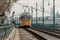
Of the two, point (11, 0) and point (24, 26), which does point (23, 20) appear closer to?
point (24, 26)

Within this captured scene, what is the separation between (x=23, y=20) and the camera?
77.2m

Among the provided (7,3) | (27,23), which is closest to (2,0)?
(7,3)

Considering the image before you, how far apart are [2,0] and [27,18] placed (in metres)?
48.7

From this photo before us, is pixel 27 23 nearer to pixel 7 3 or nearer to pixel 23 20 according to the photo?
pixel 23 20

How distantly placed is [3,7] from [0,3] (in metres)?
1.27

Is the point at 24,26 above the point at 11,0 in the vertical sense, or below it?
below

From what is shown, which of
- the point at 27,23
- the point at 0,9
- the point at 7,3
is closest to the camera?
the point at 0,9

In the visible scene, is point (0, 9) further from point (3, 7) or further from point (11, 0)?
point (11, 0)

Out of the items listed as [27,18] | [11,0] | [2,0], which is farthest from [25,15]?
[2,0]

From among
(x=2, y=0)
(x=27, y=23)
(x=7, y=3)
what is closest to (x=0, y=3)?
→ (x=2, y=0)

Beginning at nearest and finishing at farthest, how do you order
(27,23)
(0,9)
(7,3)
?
(0,9)
(7,3)
(27,23)

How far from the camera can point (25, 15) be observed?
3086 inches

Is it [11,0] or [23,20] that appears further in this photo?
[23,20]

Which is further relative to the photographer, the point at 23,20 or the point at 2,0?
the point at 23,20
